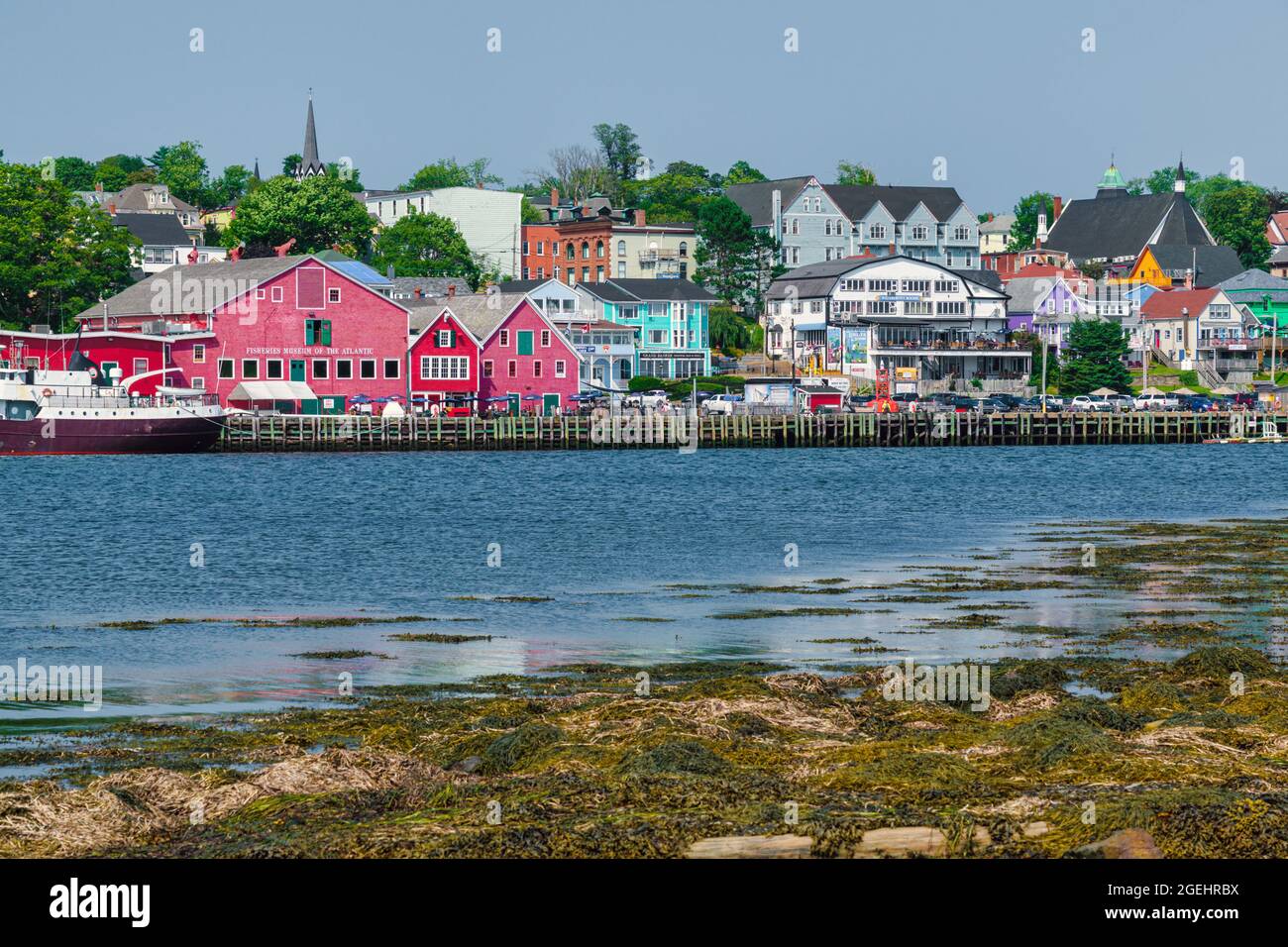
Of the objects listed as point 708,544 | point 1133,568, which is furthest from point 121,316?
point 1133,568

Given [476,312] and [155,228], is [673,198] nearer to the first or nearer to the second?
[155,228]

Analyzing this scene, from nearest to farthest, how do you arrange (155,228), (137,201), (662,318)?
1. (662,318)
2. (155,228)
3. (137,201)

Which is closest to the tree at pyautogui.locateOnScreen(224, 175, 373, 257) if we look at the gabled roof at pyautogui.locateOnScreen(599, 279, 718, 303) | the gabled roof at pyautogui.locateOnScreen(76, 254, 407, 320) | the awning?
the gabled roof at pyautogui.locateOnScreen(599, 279, 718, 303)

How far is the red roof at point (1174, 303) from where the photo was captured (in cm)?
14012

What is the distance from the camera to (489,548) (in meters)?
43.8

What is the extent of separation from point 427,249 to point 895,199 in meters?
49.4

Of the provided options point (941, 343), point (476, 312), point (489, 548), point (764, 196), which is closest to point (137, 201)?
point (764, 196)

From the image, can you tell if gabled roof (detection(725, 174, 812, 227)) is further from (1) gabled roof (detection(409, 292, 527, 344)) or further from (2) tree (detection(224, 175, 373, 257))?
(1) gabled roof (detection(409, 292, 527, 344))

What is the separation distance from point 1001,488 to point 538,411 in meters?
41.6

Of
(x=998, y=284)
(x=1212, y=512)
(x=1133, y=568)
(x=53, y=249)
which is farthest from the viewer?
(x=998, y=284)

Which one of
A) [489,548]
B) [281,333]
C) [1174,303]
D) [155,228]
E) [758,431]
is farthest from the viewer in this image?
[155,228]

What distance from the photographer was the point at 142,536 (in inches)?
1857
